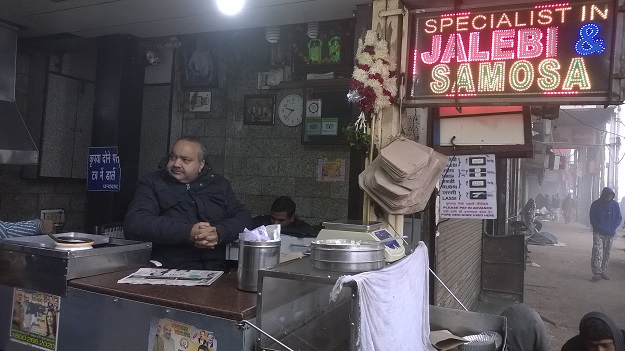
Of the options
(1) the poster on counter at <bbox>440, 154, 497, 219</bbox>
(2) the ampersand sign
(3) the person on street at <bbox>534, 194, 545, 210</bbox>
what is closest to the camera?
(2) the ampersand sign

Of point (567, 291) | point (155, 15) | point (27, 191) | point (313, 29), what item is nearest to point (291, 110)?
point (313, 29)

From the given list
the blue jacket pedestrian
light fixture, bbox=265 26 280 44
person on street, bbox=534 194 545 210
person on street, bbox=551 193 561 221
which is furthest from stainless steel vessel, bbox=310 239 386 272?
person on street, bbox=551 193 561 221

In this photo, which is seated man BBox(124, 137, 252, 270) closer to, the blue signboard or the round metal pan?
the round metal pan

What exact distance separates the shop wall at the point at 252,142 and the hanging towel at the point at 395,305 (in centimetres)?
287

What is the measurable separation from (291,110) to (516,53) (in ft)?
10.0

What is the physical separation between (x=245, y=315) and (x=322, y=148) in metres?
3.67

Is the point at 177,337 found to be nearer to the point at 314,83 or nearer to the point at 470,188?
the point at 470,188

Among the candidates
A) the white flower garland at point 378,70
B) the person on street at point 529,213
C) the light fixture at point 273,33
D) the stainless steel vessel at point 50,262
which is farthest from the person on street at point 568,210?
the stainless steel vessel at point 50,262

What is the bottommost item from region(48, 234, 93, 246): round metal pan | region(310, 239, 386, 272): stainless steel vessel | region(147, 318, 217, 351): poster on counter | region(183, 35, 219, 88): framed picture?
region(147, 318, 217, 351): poster on counter

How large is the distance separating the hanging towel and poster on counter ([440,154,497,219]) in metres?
1.99

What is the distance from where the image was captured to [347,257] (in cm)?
201

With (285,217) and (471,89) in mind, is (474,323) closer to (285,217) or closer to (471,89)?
(471,89)

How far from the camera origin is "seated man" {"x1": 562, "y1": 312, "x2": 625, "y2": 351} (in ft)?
10.2

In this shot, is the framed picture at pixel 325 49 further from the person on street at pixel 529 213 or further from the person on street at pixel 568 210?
the person on street at pixel 568 210
